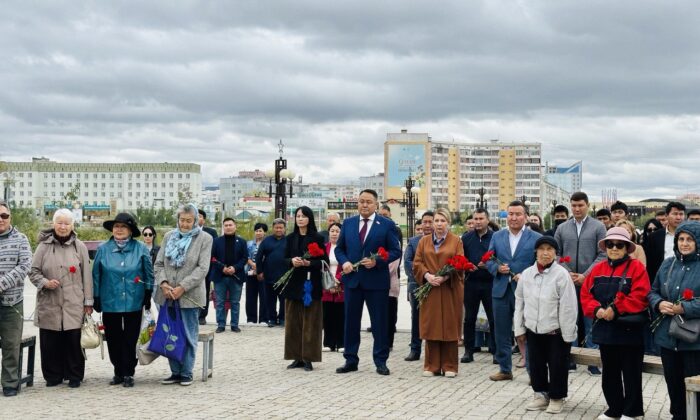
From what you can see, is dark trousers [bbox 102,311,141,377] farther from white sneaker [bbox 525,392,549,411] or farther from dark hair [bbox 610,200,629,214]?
dark hair [bbox 610,200,629,214]

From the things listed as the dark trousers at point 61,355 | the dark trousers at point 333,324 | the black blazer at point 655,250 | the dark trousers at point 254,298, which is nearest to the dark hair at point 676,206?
the black blazer at point 655,250

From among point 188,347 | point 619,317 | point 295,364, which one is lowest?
point 295,364

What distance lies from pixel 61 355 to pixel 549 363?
4.95 meters

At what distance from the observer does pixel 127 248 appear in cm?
903

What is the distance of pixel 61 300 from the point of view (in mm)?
8695

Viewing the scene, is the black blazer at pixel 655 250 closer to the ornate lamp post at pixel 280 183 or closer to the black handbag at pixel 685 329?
the black handbag at pixel 685 329

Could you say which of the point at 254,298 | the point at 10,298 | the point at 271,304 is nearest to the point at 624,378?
the point at 10,298

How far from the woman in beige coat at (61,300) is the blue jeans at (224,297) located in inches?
197

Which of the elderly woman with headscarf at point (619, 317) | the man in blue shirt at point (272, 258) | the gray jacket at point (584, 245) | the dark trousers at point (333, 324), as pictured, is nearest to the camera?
the elderly woman with headscarf at point (619, 317)

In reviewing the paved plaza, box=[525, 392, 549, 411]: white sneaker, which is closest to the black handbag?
the paved plaza

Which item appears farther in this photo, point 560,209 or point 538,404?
point 560,209

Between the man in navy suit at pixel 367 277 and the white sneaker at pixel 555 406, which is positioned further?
the man in navy suit at pixel 367 277

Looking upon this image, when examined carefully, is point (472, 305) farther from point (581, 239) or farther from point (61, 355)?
point (61, 355)

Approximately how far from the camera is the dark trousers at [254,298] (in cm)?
1473
